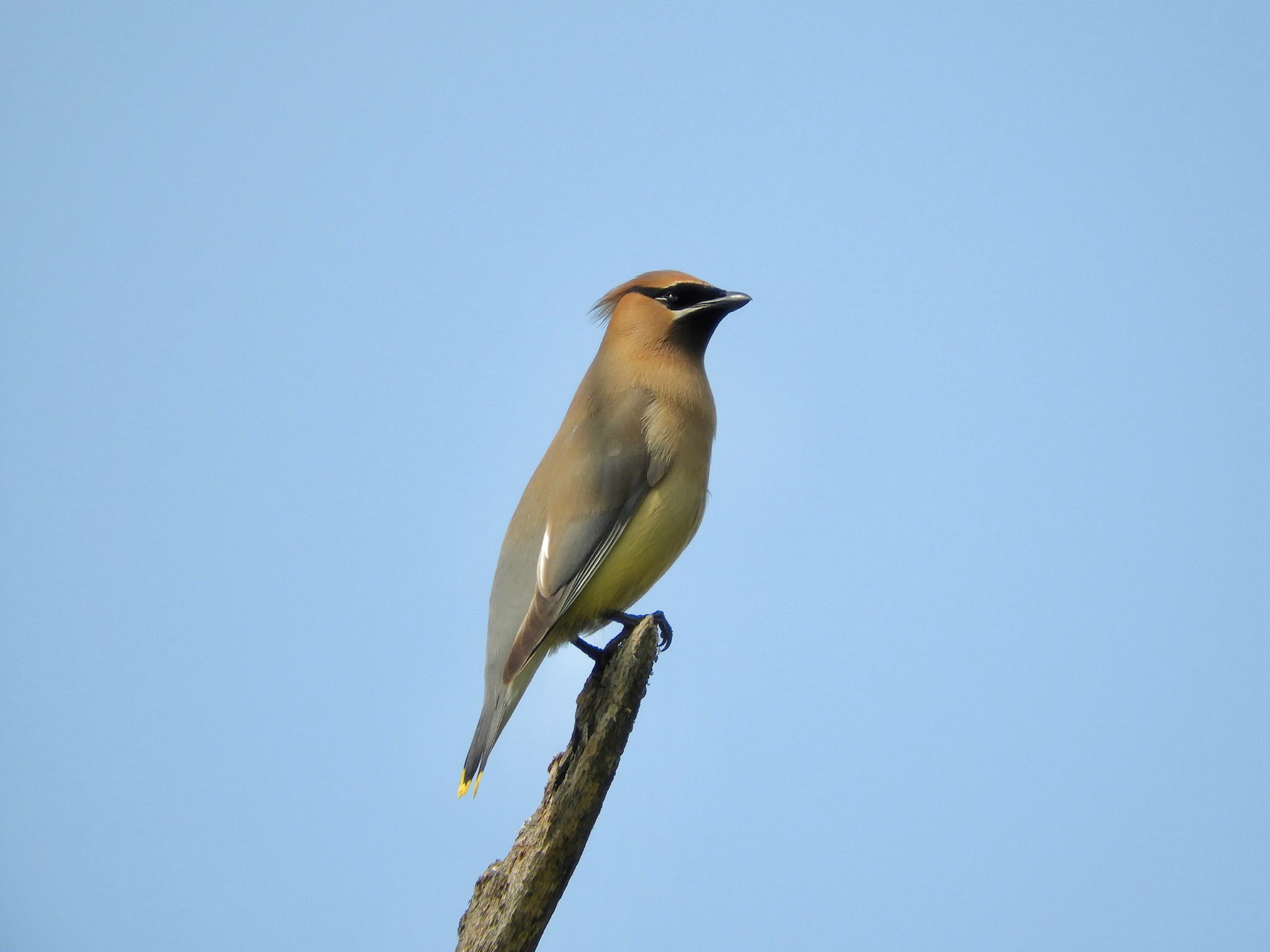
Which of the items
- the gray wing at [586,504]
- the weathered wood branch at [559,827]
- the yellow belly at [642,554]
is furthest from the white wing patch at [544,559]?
the weathered wood branch at [559,827]

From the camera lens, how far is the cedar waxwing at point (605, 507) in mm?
3912

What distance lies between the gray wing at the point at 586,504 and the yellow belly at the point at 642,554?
36 millimetres

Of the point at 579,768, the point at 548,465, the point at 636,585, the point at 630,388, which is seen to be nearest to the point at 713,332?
the point at 630,388

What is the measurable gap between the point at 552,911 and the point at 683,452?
5.01 feet

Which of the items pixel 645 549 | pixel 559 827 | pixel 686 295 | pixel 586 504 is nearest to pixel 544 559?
pixel 586 504

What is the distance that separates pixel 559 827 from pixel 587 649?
694 millimetres

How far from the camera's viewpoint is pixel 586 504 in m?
4.07

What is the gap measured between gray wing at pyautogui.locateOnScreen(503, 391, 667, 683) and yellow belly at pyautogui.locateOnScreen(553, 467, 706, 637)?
0.04 metres

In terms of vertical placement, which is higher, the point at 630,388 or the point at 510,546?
the point at 630,388

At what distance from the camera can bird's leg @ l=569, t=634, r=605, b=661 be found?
389cm

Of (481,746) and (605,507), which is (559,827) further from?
(605,507)

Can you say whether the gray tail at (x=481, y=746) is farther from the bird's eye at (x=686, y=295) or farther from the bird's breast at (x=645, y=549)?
the bird's eye at (x=686, y=295)

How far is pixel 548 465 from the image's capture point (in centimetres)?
442

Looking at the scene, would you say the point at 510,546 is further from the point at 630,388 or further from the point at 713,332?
the point at 713,332
